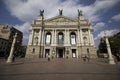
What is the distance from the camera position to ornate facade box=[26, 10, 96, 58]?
3818 cm

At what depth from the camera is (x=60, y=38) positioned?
41.8 meters

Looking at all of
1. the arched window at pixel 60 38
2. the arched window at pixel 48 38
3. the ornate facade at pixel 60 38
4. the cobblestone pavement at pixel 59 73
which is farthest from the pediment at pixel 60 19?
the cobblestone pavement at pixel 59 73

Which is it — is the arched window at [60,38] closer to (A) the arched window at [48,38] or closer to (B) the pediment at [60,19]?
(A) the arched window at [48,38]

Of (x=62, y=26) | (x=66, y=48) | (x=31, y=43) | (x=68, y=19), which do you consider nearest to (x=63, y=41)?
(x=66, y=48)

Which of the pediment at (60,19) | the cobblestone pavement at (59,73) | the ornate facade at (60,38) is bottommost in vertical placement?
the cobblestone pavement at (59,73)

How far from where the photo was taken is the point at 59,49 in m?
42.3

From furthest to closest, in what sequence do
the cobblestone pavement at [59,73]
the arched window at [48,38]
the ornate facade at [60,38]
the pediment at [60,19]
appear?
the pediment at [60,19] → the arched window at [48,38] → the ornate facade at [60,38] → the cobblestone pavement at [59,73]

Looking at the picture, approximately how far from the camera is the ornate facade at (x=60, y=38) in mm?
38178

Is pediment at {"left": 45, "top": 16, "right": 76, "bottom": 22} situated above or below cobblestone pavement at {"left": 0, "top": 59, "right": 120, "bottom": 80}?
above

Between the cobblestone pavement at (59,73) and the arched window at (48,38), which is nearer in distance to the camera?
the cobblestone pavement at (59,73)

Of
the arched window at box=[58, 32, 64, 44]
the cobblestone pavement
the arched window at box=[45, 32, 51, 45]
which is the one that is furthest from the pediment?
the cobblestone pavement

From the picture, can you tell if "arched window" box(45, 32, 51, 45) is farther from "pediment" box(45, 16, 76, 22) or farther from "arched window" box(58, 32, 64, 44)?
"pediment" box(45, 16, 76, 22)

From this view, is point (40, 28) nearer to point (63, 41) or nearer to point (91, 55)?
point (63, 41)

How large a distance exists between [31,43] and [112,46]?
41428 millimetres
